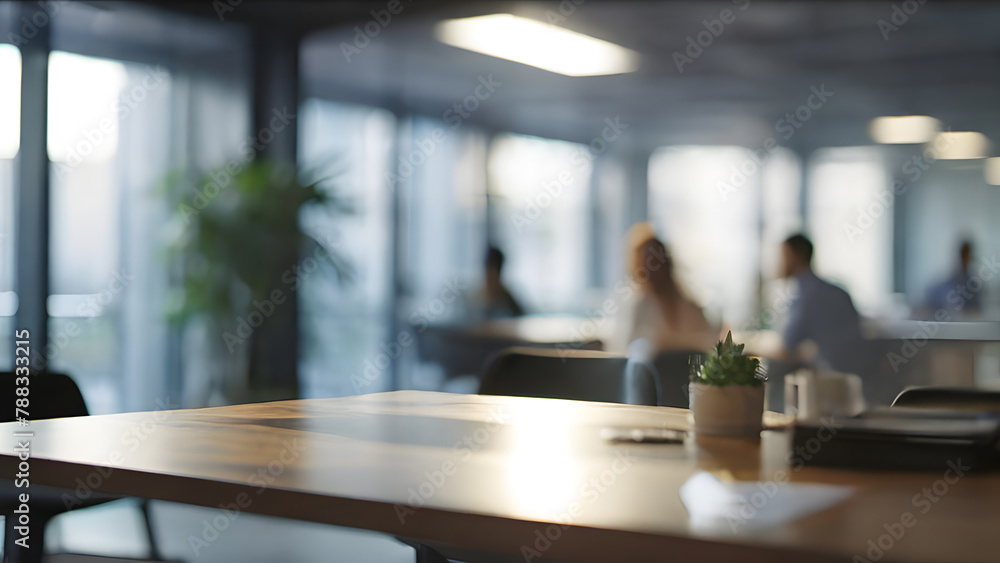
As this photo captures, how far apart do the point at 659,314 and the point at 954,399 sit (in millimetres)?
2865

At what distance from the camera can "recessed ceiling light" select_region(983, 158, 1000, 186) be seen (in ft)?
18.1

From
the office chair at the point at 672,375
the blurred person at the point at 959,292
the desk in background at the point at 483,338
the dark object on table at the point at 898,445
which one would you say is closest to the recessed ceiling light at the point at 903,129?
the blurred person at the point at 959,292

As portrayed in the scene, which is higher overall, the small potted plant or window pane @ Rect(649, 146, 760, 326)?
window pane @ Rect(649, 146, 760, 326)

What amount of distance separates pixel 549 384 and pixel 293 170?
3806mm

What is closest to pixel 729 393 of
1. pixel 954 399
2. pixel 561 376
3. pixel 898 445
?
pixel 898 445

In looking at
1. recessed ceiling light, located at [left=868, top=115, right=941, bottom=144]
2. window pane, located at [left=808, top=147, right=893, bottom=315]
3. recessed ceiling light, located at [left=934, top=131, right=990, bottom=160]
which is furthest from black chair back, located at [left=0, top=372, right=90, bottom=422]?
recessed ceiling light, located at [left=934, top=131, right=990, bottom=160]

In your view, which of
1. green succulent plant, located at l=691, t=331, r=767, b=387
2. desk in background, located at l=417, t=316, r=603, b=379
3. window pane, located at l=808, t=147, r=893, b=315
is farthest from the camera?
desk in background, located at l=417, t=316, r=603, b=379

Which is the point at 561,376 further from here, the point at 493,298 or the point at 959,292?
the point at 959,292

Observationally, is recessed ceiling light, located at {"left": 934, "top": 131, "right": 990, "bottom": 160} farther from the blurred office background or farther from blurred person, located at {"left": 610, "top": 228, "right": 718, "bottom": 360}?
blurred person, located at {"left": 610, "top": 228, "right": 718, "bottom": 360}

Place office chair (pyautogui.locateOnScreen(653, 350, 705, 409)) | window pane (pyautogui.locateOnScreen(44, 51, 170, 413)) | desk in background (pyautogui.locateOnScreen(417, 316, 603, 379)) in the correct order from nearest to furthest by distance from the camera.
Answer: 1. office chair (pyautogui.locateOnScreen(653, 350, 705, 409))
2. window pane (pyautogui.locateOnScreen(44, 51, 170, 413))
3. desk in background (pyautogui.locateOnScreen(417, 316, 603, 379))

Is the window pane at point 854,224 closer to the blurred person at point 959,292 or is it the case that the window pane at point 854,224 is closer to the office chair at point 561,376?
the blurred person at point 959,292

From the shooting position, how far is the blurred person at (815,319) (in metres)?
5.02

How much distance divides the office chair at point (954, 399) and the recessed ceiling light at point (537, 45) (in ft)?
14.5

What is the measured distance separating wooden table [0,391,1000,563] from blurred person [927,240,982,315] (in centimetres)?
451
